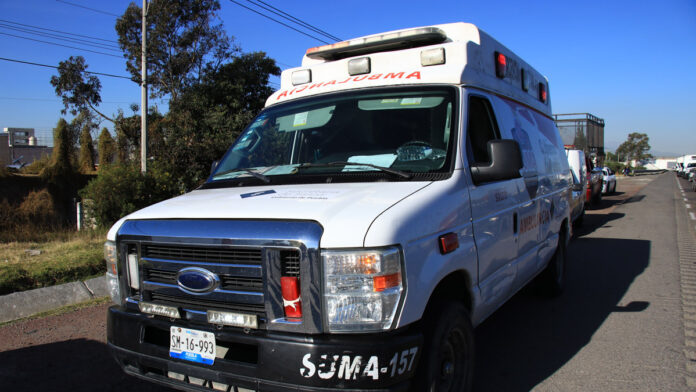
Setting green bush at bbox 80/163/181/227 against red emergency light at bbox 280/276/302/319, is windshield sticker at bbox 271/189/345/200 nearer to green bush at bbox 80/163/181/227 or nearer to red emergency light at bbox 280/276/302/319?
red emergency light at bbox 280/276/302/319

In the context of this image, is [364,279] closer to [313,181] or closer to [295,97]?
[313,181]

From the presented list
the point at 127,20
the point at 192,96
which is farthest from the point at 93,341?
the point at 127,20

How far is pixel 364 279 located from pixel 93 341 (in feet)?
11.3

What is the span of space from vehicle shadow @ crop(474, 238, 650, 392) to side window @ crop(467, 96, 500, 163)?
1678 millimetres

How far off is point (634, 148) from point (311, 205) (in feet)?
443

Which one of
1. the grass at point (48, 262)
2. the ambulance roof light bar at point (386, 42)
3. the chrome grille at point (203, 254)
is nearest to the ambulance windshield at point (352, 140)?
the ambulance roof light bar at point (386, 42)

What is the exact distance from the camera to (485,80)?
12.9 feet

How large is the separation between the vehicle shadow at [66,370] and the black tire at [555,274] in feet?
14.0

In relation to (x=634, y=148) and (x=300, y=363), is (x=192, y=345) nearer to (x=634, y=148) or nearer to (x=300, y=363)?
(x=300, y=363)

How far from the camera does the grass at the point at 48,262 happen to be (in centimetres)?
609

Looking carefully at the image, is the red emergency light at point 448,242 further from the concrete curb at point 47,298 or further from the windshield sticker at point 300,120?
the concrete curb at point 47,298

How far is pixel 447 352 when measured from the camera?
2869mm

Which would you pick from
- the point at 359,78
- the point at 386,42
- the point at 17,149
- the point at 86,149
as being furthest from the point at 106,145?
the point at 17,149

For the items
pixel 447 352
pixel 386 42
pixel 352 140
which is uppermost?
pixel 386 42
